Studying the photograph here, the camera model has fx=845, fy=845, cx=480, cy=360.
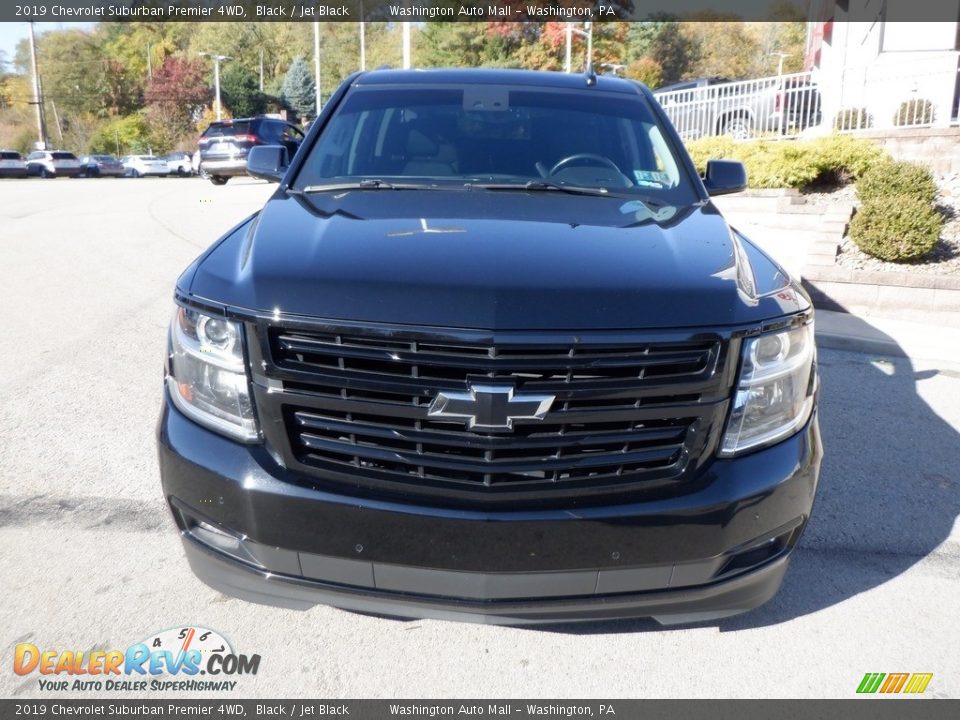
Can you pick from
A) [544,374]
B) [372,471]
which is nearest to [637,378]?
[544,374]

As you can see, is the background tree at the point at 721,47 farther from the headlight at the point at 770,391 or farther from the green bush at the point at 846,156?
the headlight at the point at 770,391

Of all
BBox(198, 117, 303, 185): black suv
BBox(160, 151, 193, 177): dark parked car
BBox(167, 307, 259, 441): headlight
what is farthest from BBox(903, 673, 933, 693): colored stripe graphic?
BBox(160, 151, 193, 177): dark parked car

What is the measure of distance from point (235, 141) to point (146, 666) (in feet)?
71.6

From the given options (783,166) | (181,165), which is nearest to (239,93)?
(181,165)

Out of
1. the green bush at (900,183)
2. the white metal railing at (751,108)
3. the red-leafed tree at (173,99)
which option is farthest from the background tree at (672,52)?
the green bush at (900,183)

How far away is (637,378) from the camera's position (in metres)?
2.24

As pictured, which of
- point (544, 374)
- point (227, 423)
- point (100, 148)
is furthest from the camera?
point (100, 148)

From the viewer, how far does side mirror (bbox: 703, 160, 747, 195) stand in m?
4.05

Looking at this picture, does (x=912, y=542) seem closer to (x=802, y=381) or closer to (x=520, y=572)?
(x=802, y=381)

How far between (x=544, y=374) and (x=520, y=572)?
53 cm

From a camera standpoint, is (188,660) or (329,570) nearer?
(329,570)

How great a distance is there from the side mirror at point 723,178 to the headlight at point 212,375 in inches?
101

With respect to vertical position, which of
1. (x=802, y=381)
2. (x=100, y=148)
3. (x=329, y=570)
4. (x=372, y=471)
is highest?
(x=802, y=381)
